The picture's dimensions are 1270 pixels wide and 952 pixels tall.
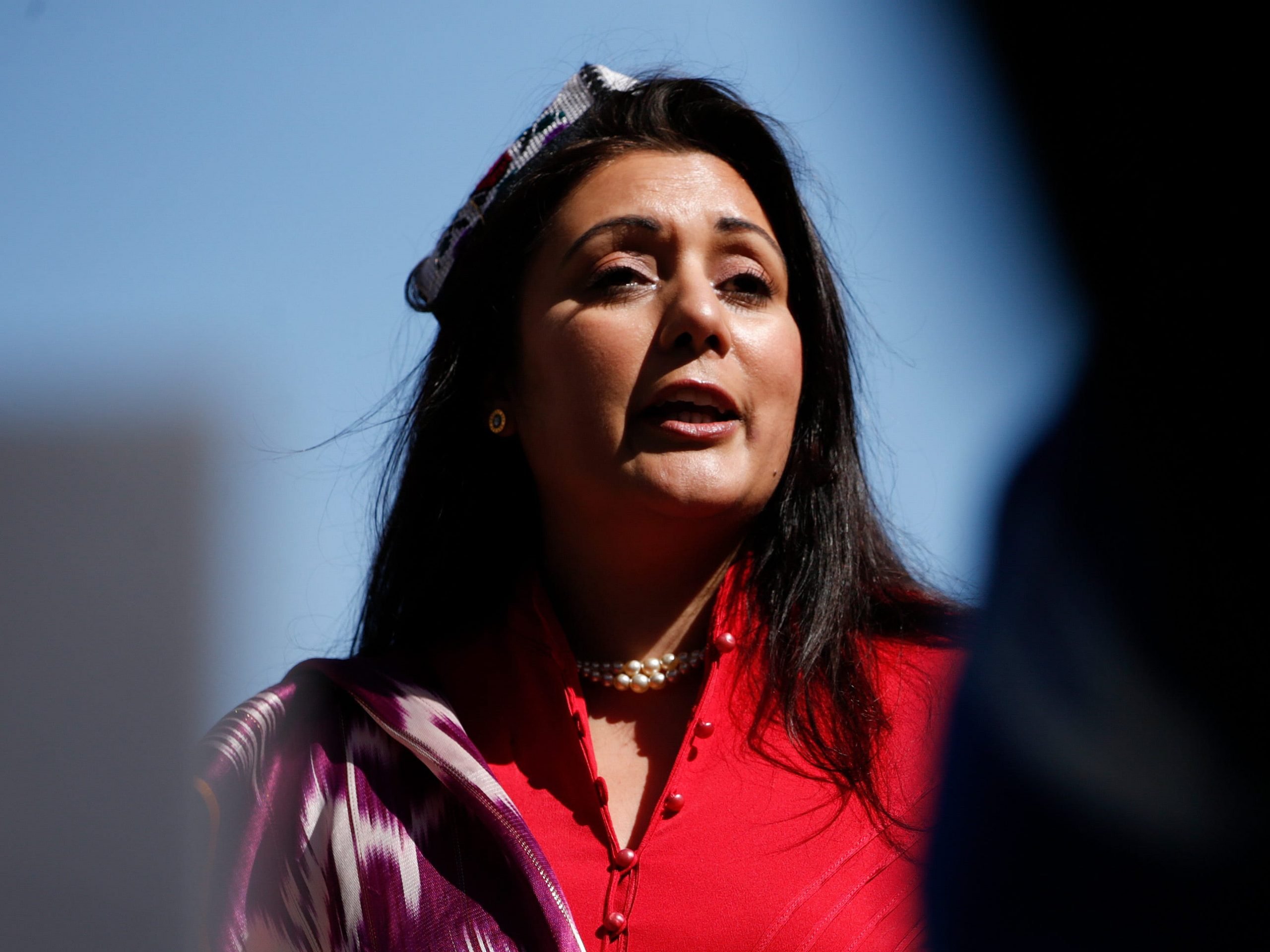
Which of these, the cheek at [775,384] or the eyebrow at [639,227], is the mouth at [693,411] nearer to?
the cheek at [775,384]

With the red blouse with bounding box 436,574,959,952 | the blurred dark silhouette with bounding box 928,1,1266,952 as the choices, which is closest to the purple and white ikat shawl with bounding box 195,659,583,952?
the red blouse with bounding box 436,574,959,952

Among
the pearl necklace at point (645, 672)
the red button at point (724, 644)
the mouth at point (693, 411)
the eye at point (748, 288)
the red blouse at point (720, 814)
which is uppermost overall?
the eye at point (748, 288)

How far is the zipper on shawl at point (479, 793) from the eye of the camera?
6.28 feet

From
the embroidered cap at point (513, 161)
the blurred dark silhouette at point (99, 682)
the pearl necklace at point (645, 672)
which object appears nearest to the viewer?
the blurred dark silhouette at point (99, 682)

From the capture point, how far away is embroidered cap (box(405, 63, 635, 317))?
2.80 m

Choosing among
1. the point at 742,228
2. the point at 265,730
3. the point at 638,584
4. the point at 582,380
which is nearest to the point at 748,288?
the point at 742,228

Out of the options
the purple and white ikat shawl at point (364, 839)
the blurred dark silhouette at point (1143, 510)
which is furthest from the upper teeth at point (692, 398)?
the blurred dark silhouette at point (1143, 510)

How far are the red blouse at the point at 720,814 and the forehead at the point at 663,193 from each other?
30.6 inches

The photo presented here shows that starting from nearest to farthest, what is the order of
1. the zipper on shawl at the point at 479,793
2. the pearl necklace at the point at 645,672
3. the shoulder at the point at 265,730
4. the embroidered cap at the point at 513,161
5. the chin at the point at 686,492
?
the zipper on shawl at the point at 479,793 → the shoulder at the point at 265,730 → the chin at the point at 686,492 → the pearl necklace at the point at 645,672 → the embroidered cap at the point at 513,161

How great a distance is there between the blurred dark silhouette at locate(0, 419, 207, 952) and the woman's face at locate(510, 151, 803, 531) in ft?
2.63

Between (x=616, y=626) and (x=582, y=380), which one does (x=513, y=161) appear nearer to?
(x=582, y=380)

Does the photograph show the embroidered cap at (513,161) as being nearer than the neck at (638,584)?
No

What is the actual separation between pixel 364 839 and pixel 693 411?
97 centimetres

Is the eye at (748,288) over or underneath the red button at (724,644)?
over
